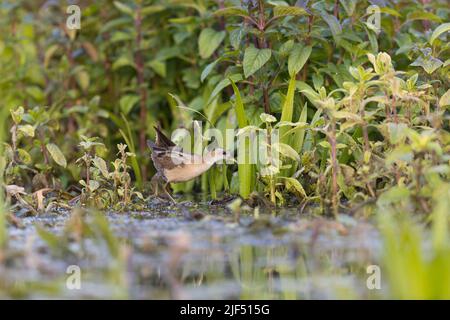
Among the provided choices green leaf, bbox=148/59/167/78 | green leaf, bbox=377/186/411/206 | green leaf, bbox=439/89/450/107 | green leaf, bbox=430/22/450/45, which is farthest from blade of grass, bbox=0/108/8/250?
green leaf, bbox=430/22/450/45

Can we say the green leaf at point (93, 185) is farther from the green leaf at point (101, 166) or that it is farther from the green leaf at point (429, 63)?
the green leaf at point (429, 63)

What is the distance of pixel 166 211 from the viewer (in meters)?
3.37

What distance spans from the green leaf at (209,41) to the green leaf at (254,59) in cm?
59

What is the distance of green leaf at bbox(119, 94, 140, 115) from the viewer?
15.3 feet

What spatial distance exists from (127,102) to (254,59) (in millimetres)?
1401

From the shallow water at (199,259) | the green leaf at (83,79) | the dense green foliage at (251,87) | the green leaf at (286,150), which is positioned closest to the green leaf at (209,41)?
Answer: the dense green foliage at (251,87)

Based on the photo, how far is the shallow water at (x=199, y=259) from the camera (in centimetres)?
207

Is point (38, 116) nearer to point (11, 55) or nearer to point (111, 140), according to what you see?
point (111, 140)

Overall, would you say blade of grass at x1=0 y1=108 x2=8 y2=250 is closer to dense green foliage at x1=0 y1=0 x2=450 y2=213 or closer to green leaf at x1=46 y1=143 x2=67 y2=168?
dense green foliage at x1=0 y1=0 x2=450 y2=213

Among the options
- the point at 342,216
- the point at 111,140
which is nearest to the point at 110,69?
the point at 111,140

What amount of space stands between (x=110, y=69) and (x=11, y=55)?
72cm

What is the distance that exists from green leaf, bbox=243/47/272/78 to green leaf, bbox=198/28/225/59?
0.59 metres

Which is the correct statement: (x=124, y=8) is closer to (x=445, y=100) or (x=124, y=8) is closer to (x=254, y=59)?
(x=254, y=59)

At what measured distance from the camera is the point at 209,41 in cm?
418
